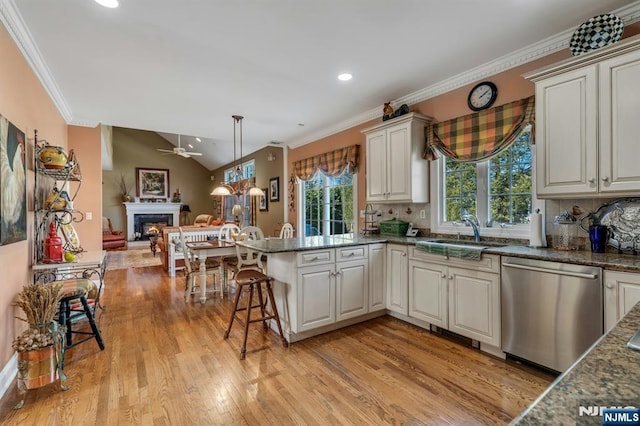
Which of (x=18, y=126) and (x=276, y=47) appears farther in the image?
(x=276, y=47)

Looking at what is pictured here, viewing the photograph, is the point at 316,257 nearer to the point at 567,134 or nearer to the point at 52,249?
the point at 567,134

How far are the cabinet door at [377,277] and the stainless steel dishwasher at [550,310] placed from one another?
4.16 ft

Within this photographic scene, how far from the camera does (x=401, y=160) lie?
11.9 feet

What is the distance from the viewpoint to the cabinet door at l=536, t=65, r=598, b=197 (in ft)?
7.26

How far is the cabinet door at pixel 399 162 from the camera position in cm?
355

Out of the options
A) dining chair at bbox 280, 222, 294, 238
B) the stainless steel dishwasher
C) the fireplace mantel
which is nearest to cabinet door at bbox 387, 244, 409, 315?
the stainless steel dishwasher

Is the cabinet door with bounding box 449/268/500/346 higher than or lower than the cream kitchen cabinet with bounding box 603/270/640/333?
lower

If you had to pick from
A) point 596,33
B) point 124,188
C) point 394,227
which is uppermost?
point 596,33

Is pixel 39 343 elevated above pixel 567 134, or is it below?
below

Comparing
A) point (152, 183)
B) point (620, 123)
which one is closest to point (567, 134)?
point (620, 123)

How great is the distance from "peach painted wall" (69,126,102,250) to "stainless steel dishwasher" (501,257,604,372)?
550cm

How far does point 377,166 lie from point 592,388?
3.45m

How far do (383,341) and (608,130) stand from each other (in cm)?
240

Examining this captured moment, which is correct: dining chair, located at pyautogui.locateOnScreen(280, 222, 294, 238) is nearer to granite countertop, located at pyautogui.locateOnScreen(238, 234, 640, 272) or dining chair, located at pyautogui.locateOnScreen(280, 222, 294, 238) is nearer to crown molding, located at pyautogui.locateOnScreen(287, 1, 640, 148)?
crown molding, located at pyautogui.locateOnScreen(287, 1, 640, 148)
